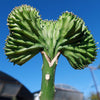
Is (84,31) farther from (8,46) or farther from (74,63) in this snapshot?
(8,46)

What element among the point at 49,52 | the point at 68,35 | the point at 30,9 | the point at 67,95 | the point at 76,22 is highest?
the point at 30,9

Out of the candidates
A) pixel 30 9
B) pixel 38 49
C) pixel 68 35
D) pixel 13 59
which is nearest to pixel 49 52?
pixel 38 49

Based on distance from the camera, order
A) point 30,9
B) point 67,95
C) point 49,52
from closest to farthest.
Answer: point 49,52, point 30,9, point 67,95

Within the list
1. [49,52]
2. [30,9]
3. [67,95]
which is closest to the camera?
[49,52]

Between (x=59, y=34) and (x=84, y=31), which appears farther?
(x=84, y=31)

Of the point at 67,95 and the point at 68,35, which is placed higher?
the point at 68,35

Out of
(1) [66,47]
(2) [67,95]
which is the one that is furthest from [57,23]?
(2) [67,95]
